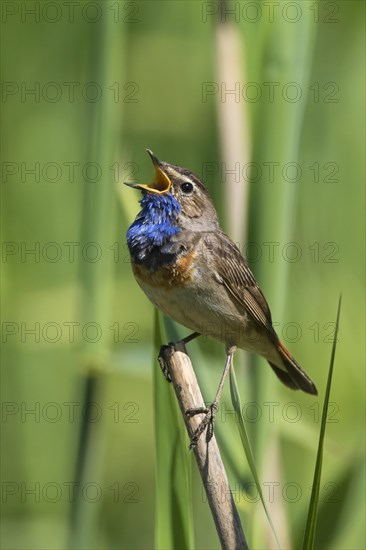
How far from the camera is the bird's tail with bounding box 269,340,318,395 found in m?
3.66

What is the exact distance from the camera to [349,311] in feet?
14.2

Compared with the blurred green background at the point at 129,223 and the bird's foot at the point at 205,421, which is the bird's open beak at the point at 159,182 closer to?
the blurred green background at the point at 129,223

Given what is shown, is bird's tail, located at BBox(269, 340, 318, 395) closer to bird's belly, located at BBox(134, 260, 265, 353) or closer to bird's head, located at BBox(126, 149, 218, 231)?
bird's belly, located at BBox(134, 260, 265, 353)

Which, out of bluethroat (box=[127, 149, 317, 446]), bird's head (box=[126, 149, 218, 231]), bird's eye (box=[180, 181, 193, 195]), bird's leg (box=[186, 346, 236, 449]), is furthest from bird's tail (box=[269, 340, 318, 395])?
bird's eye (box=[180, 181, 193, 195])

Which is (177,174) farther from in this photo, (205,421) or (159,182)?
(205,421)

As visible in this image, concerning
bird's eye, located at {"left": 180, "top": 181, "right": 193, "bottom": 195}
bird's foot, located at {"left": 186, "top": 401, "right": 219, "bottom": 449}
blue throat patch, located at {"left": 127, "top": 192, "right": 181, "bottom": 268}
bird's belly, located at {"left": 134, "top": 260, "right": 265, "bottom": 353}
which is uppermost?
bird's eye, located at {"left": 180, "top": 181, "right": 193, "bottom": 195}

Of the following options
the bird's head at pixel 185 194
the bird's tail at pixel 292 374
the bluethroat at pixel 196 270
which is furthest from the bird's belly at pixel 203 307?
the bird's head at pixel 185 194

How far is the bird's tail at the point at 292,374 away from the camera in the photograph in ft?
12.0

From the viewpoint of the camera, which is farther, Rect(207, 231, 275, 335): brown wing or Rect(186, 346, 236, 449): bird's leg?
Rect(207, 231, 275, 335): brown wing

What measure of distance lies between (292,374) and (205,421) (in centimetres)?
89

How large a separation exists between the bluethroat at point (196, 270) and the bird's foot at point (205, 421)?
1.10 feet

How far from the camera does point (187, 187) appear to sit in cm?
362

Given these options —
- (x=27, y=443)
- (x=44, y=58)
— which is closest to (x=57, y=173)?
(x=44, y=58)

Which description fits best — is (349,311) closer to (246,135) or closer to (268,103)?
(246,135)
